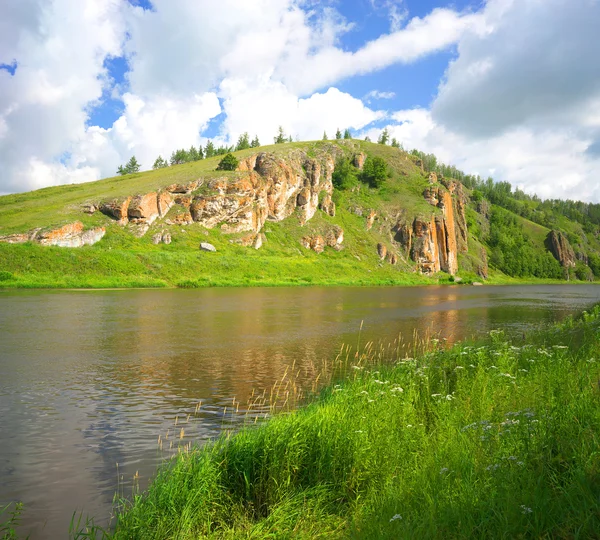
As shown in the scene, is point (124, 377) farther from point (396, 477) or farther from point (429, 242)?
point (429, 242)

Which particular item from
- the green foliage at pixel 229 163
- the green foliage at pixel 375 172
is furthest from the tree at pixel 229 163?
the green foliage at pixel 375 172

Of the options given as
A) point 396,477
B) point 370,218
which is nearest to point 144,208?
point 370,218

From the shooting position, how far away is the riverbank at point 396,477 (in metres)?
4.51

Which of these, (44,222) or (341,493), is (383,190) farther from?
(341,493)

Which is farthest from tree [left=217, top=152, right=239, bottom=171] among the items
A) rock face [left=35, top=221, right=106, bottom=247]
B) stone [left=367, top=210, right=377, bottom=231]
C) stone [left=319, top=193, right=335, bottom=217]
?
rock face [left=35, top=221, right=106, bottom=247]

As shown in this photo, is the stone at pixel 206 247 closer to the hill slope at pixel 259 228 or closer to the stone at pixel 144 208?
the hill slope at pixel 259 228

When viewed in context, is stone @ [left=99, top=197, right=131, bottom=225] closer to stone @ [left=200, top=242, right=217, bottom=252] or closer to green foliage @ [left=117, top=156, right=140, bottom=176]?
stone @ [left=200, top=242, right=217, bottom=252]

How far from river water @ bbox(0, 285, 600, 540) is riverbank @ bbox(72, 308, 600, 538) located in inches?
66.2

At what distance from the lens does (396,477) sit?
22.1 feet

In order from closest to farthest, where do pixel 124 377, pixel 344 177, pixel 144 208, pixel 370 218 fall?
pixel 124 377, pixel 144 208, pixel 370 218, pixel 344 177

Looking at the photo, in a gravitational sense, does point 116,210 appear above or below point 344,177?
below

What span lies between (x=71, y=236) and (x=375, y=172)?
116m

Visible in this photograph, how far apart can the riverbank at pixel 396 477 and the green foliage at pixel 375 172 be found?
16195 cm

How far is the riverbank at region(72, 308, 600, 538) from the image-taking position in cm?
451
